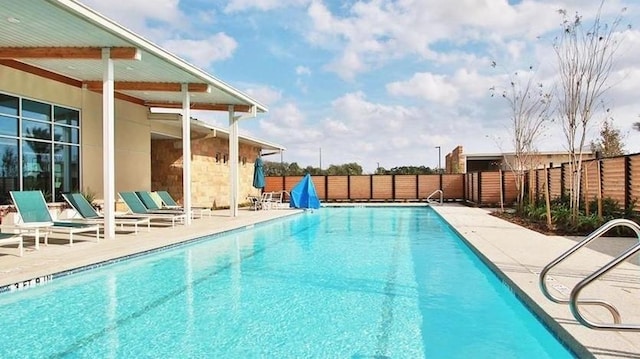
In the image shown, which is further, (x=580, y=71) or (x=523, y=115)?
(x=523, y=115)

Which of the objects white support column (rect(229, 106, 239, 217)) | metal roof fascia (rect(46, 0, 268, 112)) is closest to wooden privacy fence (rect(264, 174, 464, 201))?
white support column (rect(229, 106, 239, 217))

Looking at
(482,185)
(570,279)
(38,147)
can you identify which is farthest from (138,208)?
(482,185)

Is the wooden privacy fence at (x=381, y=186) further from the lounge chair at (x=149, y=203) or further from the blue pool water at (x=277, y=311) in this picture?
the blue pool water at (x=277, y=311)

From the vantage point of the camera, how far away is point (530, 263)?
6.69m

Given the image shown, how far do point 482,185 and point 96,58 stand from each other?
17718mm

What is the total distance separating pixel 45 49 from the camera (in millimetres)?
9219

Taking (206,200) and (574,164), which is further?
(206,200)

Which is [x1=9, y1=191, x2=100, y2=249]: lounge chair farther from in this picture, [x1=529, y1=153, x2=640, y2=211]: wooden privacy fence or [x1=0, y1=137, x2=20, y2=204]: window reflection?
[x1=529, y1=153, x2=640, y2=211]: wooden privacy fence

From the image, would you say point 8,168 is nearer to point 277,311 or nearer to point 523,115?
point 277,311

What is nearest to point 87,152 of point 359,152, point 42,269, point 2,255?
point 2,255

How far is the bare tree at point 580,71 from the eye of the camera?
36.1 feet

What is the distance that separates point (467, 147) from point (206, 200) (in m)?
22.1

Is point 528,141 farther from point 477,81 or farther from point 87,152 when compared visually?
point 87,152

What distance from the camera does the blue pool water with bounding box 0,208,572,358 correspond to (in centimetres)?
414
